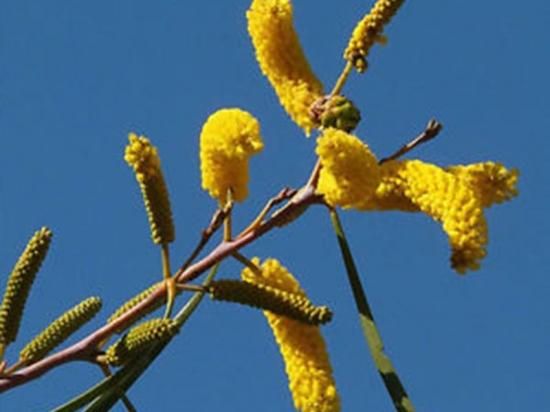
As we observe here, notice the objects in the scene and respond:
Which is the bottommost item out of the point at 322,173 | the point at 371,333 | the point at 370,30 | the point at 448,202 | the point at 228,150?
the point at 371,333

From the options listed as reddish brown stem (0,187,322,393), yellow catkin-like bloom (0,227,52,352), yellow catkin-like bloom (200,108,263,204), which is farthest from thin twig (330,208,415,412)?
yellow catkin-like bloom (0,227,52,352)

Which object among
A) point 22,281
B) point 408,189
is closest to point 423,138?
point 408,189

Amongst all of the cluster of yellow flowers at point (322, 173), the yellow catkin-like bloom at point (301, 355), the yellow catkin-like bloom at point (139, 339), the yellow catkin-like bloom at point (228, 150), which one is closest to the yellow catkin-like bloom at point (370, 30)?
the cluster of yellow flowers at point (322, 173)

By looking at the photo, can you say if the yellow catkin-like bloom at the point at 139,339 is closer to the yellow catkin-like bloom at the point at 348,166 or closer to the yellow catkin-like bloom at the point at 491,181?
the yellow catkin-like bloom at the point at 348,166

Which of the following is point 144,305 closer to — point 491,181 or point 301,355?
point 301,355

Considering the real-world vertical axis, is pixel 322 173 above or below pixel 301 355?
above
